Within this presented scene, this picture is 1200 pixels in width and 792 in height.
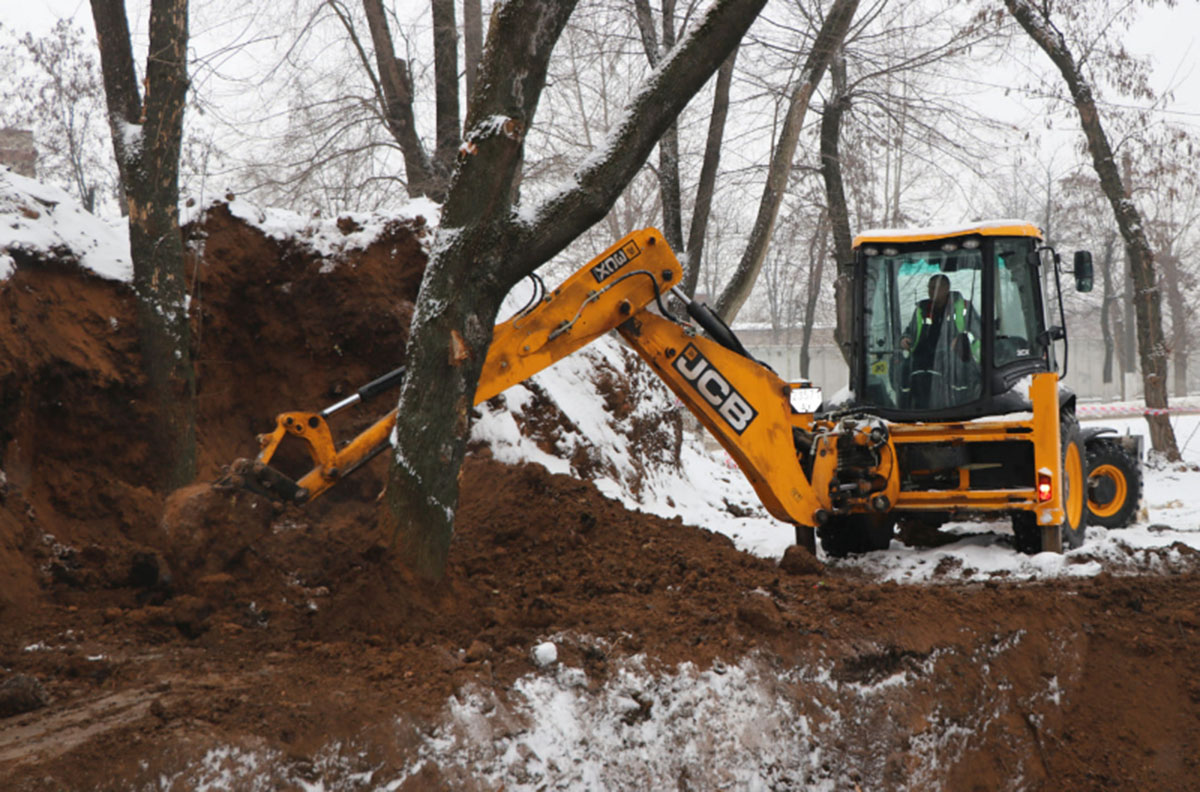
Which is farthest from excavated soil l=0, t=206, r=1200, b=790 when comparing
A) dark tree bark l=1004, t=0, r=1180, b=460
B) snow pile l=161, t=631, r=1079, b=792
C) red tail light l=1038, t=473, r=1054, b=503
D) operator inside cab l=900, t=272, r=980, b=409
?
dark tree bark l=1004, t=0, r=1180, b=460

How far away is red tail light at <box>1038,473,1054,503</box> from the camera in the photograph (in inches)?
275

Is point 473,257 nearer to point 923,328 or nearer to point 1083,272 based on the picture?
point 923,328

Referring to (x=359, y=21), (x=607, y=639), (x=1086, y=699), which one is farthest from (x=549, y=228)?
(x=359, y=21)

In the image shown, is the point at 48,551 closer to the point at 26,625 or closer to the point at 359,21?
the point at 26,625

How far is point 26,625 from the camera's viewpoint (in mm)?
4801

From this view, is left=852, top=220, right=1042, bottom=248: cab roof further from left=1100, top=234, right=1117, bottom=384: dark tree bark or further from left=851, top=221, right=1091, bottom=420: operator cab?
left=1100, top=234, right=1117, bottom=384: dark tree bark

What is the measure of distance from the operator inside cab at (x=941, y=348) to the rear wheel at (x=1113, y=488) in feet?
7.30

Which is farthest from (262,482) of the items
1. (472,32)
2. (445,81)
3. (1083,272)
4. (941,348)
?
(472,32)

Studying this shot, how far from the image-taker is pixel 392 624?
4.80 metres

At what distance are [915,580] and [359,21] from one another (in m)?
12.6

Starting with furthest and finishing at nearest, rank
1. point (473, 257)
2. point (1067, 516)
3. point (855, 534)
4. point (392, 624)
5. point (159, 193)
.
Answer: point (855, 534) → point (1067, 516) → point (159, 193) → point (473, 257) → point (392, 624)

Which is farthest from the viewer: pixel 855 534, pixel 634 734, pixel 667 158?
pixel 667 158

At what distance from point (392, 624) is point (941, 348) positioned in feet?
16.5

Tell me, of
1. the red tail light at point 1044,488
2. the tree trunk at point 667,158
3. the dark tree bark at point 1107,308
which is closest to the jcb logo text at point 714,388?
the red tail light at point 1044,488
